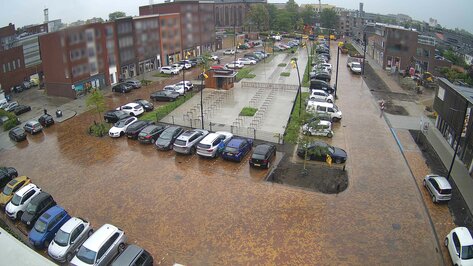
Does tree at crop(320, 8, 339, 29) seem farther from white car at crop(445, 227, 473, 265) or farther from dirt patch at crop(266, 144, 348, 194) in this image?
white car at crop(445, 227, 473, 265)

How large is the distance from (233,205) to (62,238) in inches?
298

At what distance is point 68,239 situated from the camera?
14.2 m

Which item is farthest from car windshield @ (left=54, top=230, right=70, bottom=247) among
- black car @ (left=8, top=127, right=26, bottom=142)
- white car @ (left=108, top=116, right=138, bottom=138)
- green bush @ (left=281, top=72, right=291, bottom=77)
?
green bush @ (left=281, top=72, right=291, bottom=77)

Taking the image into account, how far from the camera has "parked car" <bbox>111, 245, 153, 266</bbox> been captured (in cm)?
1251

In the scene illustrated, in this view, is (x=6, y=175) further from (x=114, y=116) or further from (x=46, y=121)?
(x=114, y=116)

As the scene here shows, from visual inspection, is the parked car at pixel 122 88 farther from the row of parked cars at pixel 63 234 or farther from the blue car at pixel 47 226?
the blue car at pixel 47 226

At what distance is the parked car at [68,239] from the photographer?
13.9 m

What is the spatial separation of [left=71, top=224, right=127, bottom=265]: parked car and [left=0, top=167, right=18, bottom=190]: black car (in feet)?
33.4

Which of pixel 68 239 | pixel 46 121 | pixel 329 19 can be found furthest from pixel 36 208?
pixel 329 19

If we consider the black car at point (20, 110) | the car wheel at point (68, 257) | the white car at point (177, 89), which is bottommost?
the car wheel at point (68, 257)

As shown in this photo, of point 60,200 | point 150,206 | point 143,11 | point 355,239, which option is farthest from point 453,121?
point 143,11

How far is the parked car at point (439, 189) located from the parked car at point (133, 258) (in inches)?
543

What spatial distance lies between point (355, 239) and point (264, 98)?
73.5ft

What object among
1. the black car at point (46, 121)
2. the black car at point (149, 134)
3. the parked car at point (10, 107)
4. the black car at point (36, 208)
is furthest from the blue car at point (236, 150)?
the parked car at point (10, 107)
